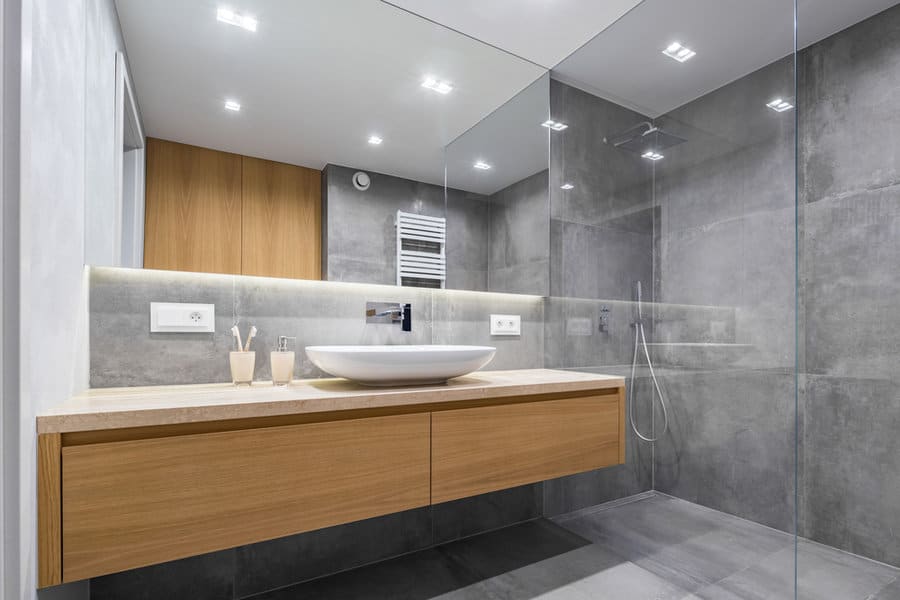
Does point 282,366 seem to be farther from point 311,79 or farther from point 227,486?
point 311,79

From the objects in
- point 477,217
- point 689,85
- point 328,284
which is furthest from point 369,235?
Answer: point 689,85

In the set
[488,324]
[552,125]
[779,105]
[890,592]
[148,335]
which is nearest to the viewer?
[148,335]

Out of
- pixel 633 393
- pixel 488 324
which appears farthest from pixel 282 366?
pixel 633 393

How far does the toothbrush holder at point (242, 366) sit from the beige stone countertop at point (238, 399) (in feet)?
0.10

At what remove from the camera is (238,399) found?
1161 millimetres

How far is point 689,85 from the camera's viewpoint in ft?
6.17

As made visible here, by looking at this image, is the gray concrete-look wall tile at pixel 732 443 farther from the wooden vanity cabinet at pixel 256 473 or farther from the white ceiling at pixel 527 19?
the white ceiling at pixel 527 19

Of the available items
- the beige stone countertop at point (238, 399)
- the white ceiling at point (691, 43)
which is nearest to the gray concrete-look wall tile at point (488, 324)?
the beige stone countertop at point (238, 399)

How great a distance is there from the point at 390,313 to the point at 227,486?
0.97 m

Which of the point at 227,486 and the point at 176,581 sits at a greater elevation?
the point at 227,486

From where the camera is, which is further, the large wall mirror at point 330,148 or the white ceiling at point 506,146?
the white ceiling at point 506,146

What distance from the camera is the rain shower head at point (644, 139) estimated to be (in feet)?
6.46

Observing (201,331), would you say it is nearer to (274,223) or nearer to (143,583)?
(274,223)

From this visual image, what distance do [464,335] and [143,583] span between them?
148 centimetres
